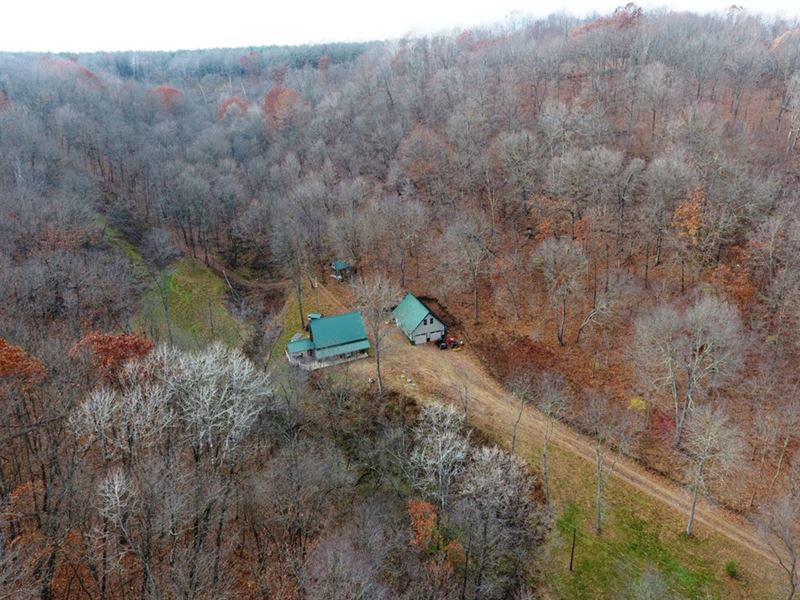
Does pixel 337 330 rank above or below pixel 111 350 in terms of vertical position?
below

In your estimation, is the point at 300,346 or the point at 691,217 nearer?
the point at 691,217

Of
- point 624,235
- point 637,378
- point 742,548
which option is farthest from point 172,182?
point 742,548

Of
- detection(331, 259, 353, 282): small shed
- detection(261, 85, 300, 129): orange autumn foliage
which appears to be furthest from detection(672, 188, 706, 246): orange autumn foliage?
detection(261, 85, 300, 129): orange autumn foliage

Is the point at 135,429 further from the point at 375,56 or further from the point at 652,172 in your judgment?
the point at 375,56

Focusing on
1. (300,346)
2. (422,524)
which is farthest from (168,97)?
(422,524)

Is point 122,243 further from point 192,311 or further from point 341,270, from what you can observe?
point 341,270

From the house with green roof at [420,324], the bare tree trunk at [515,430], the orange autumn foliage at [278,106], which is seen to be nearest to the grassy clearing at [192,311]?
the house with green roof at [420,324]

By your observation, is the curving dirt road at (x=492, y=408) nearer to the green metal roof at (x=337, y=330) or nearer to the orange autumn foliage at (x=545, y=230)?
the green metal roof at (x=337, y=330)
